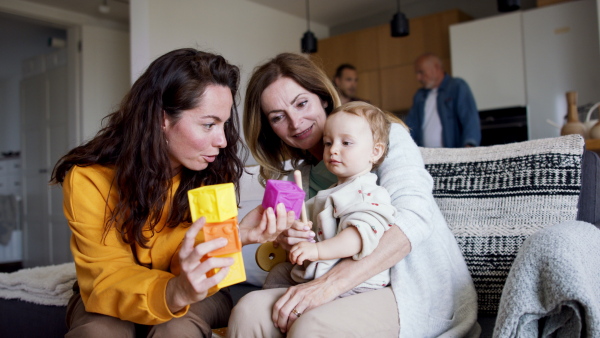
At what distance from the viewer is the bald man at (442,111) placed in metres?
4.25

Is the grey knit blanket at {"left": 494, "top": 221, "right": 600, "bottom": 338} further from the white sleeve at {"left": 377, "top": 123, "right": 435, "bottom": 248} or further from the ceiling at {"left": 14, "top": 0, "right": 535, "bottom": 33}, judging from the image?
the ceiling at {"left": 14, "top": 0, "right": 535, "bottom": 33}

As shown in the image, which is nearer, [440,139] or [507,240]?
[507,240]

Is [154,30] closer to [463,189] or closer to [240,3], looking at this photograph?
[240,3]

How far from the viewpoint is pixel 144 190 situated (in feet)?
4.34

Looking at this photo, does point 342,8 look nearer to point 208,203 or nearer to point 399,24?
point 399,24

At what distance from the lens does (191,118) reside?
1.30 meters

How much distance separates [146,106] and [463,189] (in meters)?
0.99

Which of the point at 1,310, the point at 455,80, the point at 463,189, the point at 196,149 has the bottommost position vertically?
the point at 1,310

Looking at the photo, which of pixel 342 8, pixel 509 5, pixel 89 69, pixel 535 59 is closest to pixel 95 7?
pixel 89 69

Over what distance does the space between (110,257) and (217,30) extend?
473 centimetres

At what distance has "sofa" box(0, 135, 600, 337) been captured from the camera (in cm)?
147

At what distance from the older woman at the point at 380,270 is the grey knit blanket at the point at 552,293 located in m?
0.25

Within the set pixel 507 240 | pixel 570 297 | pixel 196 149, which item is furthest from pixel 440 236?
pixel 196 149

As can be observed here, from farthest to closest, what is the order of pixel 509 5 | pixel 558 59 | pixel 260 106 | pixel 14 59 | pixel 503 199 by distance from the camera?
pixel 14 59, pixel 558 59, pixel 509 5, pixel 260 106, pixel 503 199
